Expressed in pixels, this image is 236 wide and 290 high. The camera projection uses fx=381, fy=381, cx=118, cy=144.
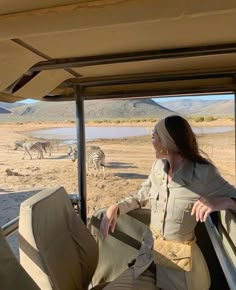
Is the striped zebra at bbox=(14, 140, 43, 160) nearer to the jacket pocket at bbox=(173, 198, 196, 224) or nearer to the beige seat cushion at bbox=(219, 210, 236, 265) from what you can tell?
the jacket pocket at bbox=(173, 198, 196, 224)

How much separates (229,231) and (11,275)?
1.07 meters

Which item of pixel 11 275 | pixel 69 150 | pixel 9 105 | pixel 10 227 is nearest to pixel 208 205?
pixel 11 275

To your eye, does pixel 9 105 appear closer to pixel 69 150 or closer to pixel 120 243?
pixel 69 150

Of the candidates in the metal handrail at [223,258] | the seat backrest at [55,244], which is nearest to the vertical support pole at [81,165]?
the seat backrest at [55,244]

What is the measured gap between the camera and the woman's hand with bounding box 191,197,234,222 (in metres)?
1.62

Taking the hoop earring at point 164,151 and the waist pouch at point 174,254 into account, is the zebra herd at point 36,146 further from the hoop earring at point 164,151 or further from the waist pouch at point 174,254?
the waist pouch at point 174,254

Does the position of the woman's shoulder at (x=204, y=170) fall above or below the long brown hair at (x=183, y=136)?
below

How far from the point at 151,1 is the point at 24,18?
312mm

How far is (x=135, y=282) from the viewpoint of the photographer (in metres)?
1.82

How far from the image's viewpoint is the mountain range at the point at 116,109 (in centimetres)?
221

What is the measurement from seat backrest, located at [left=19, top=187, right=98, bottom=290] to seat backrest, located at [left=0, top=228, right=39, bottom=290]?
34 cm

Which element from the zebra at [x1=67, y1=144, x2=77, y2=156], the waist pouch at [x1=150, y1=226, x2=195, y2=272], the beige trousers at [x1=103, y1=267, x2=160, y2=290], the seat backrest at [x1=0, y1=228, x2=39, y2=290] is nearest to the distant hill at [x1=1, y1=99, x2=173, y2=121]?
the zebra at [x1=67, y1=144, x2=77, y2=156]

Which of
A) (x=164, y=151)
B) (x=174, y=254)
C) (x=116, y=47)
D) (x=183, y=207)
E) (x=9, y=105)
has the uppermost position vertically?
(x=116, y=47)

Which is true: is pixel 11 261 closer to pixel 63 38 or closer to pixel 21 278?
pixel 21 278
